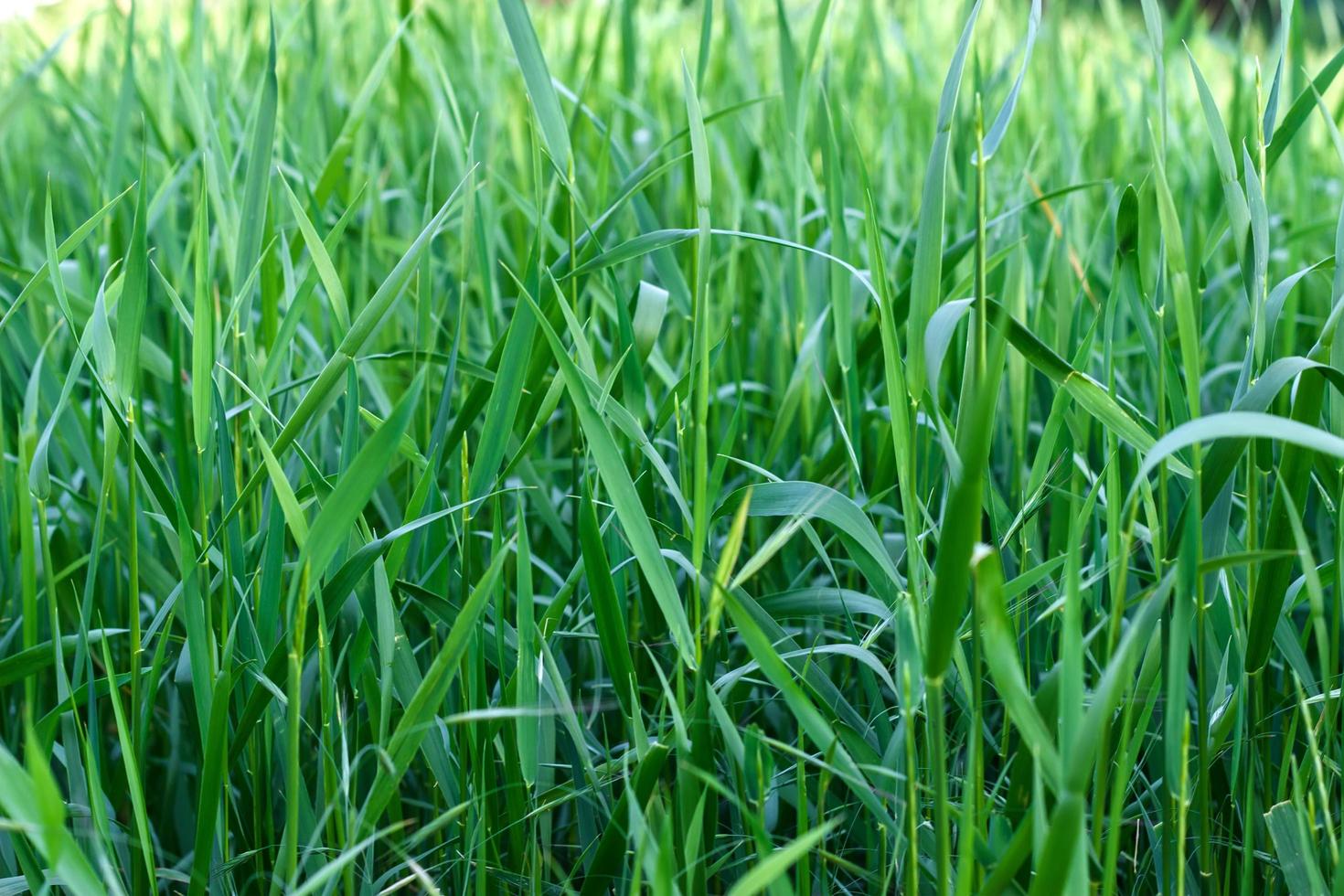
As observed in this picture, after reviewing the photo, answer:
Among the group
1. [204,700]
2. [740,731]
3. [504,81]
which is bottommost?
[740,731]

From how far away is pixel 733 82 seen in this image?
1604mm

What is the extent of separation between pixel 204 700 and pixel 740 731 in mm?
298

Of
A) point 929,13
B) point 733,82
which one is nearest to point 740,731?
point 733,82

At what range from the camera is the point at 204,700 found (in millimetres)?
570

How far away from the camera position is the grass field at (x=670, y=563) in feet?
1.56

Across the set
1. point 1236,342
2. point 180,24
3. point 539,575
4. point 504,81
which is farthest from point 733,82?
point 180,24

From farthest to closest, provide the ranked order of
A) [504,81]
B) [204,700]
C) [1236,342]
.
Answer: [504,81], [1236,342], [204,700]

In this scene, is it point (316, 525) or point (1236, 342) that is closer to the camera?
point (316, 525)

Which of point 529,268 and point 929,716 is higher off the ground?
point 529,268

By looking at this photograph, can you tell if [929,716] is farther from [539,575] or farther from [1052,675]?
[539,575]

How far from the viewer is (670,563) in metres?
0.77

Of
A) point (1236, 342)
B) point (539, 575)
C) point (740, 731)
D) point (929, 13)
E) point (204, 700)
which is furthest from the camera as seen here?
point (929, 13)

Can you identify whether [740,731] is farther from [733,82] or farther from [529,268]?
[733,82]

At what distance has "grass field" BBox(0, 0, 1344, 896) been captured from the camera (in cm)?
47
